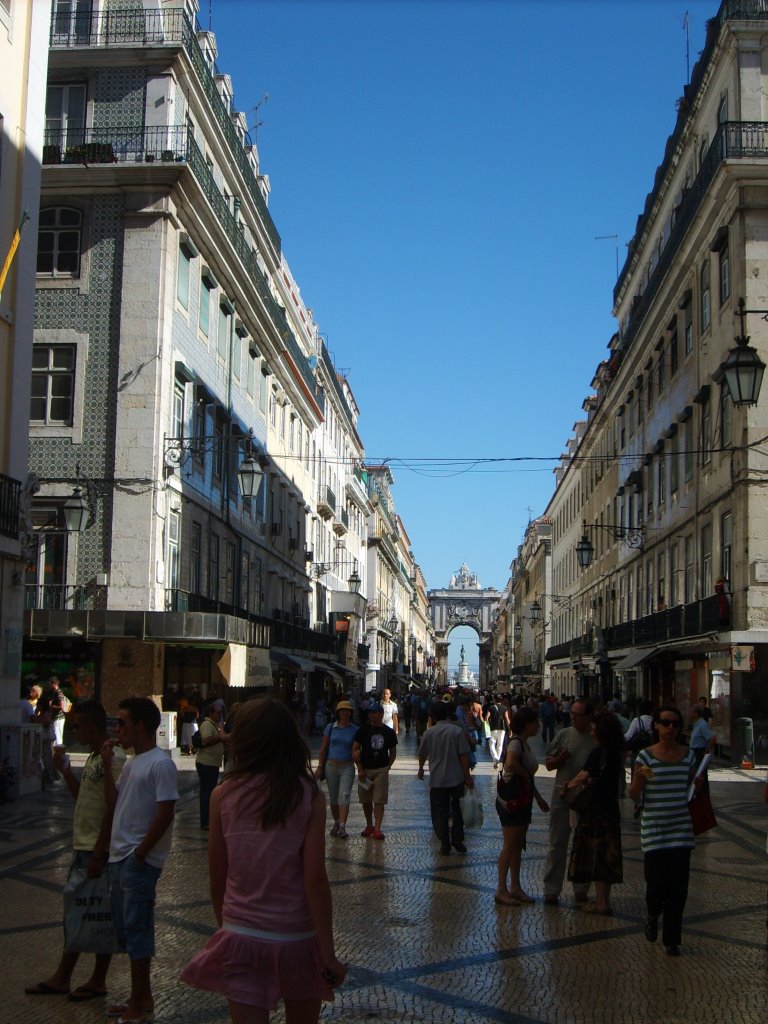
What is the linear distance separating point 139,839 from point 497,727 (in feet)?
72.7

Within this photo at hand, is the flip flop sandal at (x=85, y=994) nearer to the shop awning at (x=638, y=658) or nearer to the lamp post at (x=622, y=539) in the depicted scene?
the shop awning at (x=638, y=658)

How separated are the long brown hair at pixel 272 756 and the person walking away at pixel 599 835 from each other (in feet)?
19.0

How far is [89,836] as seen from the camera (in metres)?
6.75

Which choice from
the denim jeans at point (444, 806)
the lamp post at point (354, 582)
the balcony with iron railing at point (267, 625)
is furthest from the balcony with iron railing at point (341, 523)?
the denim jeans at point (444, 806)

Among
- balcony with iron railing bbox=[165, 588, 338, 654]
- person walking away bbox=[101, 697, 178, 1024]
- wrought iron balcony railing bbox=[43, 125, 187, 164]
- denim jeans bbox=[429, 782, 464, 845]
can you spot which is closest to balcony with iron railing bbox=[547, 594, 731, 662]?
balcony with iron railing bbox=[165, 588, 338, 654]

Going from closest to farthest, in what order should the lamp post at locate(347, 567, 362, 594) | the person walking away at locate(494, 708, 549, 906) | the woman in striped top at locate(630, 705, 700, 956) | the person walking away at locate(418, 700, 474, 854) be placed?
the woman in striped top at locate(630, 705, 700, 956) → the person walking away at locate(494, 708, 549, 906) → the person walking away at locate(418, 700, 474, 854) → the lamp post at locate(347, 567, 362, 594)

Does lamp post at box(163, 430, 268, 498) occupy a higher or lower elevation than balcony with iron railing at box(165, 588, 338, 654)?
higher

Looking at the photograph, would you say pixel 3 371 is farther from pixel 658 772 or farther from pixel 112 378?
pixel 658 772

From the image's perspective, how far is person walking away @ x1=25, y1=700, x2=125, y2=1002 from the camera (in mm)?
6535

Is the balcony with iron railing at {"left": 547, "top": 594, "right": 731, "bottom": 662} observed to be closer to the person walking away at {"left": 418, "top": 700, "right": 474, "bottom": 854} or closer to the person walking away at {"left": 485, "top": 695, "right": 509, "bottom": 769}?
the person walking away at {"left": 485, "top": 695, "right": 509, "bottom": 769}

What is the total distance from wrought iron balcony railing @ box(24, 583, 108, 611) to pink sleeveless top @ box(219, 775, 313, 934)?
71.0ft

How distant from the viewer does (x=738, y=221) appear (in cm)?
2588

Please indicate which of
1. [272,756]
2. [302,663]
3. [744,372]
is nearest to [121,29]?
[744,372]

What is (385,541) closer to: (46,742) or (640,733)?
(46,742)
